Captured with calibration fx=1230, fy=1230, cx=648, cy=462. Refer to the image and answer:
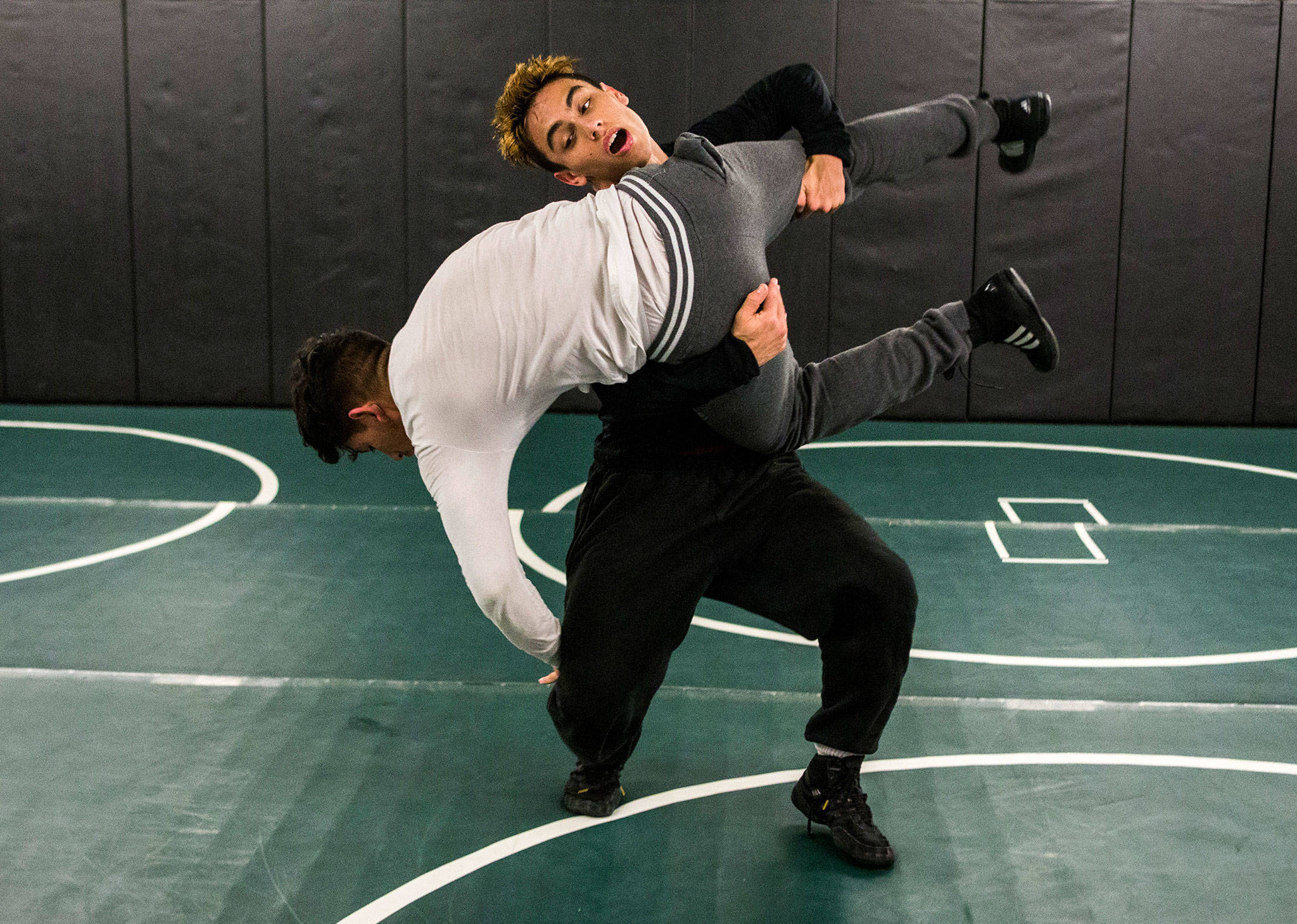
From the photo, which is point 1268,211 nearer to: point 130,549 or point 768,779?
point 768,779

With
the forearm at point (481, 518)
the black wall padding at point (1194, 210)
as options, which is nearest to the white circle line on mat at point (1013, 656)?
the forearm at point (481, 518)

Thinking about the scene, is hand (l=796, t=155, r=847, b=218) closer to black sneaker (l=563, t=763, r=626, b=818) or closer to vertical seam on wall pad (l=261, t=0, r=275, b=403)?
black sneaker (l=563, t=763, r=626, b=818)

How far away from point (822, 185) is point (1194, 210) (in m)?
4.99

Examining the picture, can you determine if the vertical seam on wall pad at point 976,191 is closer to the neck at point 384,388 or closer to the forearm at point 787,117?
the forearm at point 787,117

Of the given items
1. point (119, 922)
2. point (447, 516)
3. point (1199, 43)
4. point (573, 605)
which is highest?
point (1199, 43)

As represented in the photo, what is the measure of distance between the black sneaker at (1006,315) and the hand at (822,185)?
0.45 m

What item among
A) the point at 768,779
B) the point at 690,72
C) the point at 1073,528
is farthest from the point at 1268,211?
the point at 768,779

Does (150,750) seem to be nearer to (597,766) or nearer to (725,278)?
(597,766)

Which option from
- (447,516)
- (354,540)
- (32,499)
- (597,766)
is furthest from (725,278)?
(32,499)

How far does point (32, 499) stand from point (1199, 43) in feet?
20.0

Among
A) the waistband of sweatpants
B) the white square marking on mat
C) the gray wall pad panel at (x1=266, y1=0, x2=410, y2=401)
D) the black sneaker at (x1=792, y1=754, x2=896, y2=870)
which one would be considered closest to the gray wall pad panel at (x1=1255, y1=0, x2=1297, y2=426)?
the white square marking on mat

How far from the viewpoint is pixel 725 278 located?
217cm

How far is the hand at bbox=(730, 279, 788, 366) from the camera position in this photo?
2.20 meters

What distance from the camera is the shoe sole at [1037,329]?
270 centimetres
